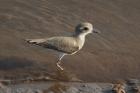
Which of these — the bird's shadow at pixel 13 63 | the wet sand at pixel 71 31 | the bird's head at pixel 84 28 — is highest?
the bird's head at pixel 84 28

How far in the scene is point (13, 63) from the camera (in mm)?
8258

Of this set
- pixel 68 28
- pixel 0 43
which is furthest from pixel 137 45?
pixel 0 43

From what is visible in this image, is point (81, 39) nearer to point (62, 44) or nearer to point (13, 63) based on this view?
point (62, 44)

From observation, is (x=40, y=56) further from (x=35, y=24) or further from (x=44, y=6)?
(x=44, y=6)

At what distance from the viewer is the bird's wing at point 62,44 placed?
8.11m

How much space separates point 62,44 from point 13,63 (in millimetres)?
955

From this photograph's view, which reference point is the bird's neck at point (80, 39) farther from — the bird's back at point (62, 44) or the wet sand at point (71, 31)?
the wet sand at point (71, 31)

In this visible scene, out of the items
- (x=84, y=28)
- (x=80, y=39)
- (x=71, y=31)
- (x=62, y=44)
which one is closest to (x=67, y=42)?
(x=62, y=44)

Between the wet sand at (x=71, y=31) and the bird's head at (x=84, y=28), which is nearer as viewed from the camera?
the wet sand at (x=71, y=31)

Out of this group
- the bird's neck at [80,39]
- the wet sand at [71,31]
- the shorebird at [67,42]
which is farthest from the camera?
the bird's neck at [80,39]

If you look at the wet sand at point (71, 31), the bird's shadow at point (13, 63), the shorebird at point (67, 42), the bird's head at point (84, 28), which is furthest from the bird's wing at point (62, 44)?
the bird's shadow at point (13, 63)

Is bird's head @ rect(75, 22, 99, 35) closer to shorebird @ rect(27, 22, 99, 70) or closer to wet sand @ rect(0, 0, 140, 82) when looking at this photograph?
shorebird @ rect(27, 22, 99, 70)

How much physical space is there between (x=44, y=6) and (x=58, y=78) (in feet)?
8.02

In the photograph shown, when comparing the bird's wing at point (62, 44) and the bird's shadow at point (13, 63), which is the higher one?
the bird's wing at point (62, 44)
